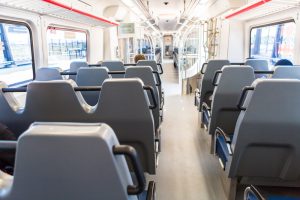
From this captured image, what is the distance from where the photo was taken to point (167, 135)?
12.8ft

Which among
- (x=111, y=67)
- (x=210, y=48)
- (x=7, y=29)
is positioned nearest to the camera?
(x=7, y=29)

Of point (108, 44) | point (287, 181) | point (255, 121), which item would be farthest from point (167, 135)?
point (108, 44)

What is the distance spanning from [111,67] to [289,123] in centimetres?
336

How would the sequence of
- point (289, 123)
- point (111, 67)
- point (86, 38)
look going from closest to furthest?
1. point (289, 123)
2. point (111, 67)
3. point (86, 38)

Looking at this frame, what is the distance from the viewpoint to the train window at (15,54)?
320cm

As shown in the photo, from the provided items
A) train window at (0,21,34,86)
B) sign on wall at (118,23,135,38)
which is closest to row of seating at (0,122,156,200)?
train window at (0,21,34,86)

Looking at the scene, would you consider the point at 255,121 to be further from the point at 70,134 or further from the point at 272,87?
the point at 70,134

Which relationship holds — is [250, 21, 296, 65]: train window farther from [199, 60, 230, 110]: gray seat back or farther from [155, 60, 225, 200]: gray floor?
[155, 60, 225, 200]: gray floor

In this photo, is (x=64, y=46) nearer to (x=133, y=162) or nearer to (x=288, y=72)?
(x=288, y=72)

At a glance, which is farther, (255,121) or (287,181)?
(287,181)

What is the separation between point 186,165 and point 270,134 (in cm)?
138

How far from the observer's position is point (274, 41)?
15.0 feet

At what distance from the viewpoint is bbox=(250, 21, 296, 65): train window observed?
12.8 ft

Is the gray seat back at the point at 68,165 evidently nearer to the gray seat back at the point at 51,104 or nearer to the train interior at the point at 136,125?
the train interior at the point at 136,125
